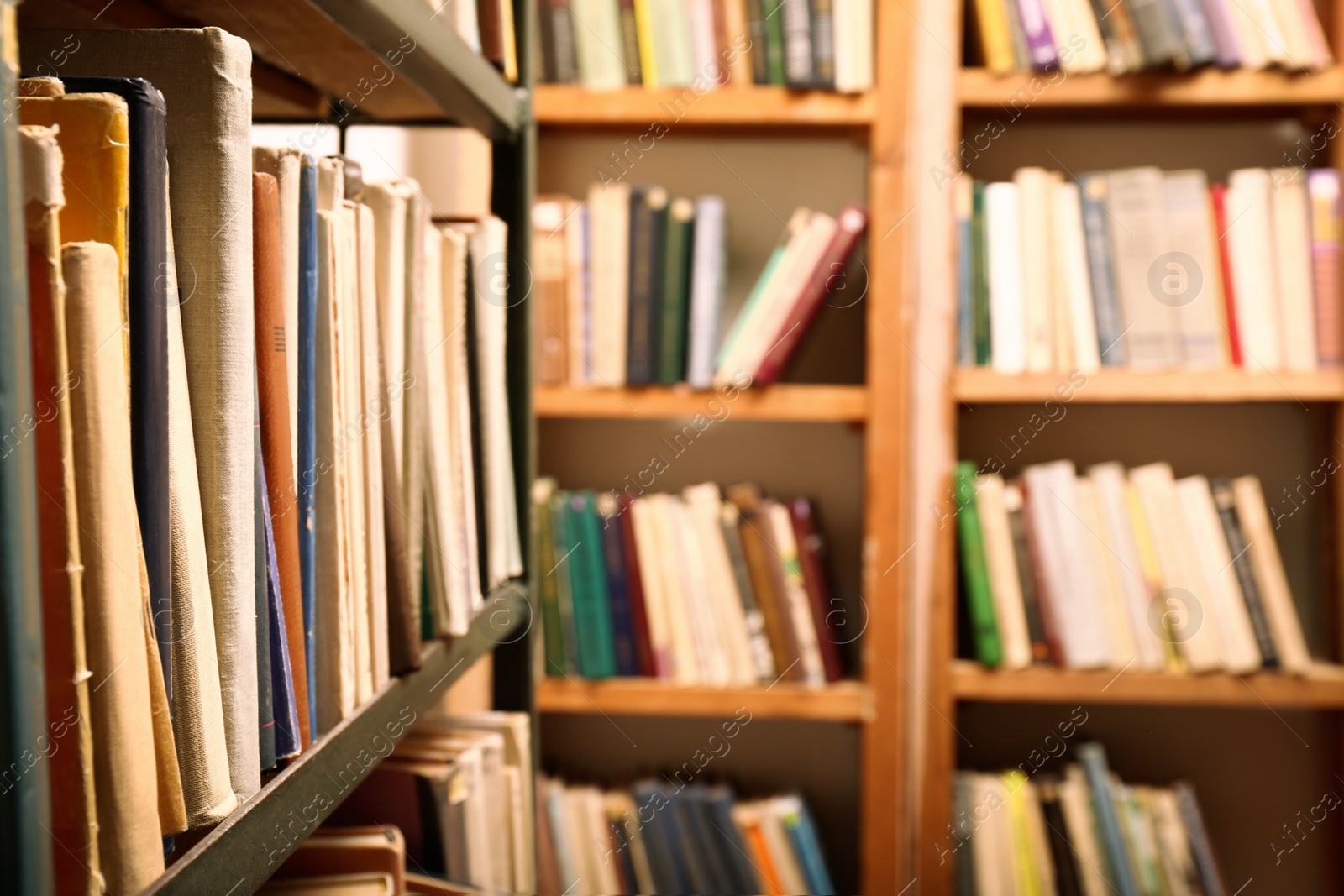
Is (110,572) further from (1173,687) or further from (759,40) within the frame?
(1173,687)

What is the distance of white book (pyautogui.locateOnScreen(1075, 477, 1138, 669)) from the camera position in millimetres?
1438

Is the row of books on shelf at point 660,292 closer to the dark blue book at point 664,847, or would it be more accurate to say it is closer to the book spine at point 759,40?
the book spine at point 759,40

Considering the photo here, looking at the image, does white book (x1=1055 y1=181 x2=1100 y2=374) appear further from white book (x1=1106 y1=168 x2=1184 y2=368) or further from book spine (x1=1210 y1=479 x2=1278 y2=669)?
book spine (x1=1210 y1=479 x2=1278 y2=669)

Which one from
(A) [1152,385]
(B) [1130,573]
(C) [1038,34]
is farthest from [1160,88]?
(B) [1130,573]

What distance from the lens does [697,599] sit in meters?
1.47

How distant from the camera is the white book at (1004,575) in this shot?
145cm

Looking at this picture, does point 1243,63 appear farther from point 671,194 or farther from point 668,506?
point 668,506

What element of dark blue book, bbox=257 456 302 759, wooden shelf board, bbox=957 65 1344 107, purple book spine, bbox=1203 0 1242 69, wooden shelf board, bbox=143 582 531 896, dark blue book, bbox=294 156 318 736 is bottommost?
wooden shelf board, bbox=143 582 531 896

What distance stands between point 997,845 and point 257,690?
1346mm

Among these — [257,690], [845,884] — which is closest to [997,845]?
[845,884]

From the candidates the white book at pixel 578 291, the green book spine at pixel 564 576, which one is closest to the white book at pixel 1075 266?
the white book at pixel 578 291

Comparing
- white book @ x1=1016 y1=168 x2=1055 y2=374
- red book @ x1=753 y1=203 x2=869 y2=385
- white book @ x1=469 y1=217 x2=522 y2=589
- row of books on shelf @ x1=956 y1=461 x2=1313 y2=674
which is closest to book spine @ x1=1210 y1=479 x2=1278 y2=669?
row of books on shelf @ x1=956 y1=461 x2=1313 y2=674

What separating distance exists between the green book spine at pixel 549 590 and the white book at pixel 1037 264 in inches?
30.0

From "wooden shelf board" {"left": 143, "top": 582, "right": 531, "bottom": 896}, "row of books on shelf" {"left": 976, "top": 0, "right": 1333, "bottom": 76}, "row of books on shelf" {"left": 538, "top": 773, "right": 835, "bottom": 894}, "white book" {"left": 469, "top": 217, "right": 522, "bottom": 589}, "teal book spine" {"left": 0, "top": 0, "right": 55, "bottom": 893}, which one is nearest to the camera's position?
"teal book spine" {"left": 0, "top": 0, "right": 55, "bottom": 893}
